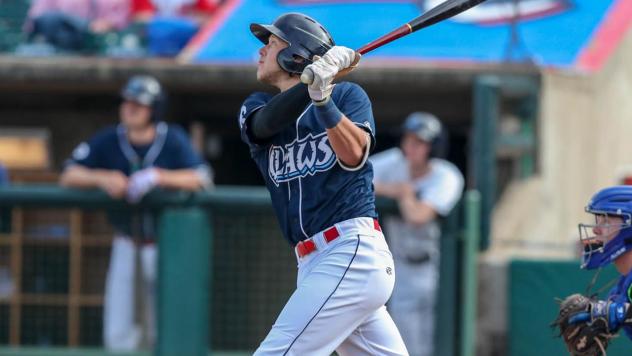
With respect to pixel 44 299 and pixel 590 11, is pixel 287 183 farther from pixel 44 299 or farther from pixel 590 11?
pixel 590 11

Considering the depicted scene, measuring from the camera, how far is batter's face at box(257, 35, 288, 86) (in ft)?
14.4

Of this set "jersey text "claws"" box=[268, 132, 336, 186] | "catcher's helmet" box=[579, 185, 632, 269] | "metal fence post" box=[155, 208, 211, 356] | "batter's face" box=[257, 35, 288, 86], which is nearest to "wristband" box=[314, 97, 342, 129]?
"jersey text "claws"" box=[268, 132, 336, 186]

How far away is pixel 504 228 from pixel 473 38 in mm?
1531

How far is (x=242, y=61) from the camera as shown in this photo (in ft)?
28.8

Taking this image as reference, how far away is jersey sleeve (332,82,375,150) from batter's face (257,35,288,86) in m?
0.20

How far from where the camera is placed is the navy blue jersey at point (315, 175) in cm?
432

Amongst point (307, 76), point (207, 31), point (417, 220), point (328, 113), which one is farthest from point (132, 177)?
point (307, 76)

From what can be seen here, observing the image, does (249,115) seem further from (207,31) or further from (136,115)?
(207,31)

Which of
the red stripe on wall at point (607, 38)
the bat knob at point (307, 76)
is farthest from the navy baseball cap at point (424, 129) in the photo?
the bat knob at point (307, 76)

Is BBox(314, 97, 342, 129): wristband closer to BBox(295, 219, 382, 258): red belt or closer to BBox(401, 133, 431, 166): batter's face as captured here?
BBox(295, 219, 382, 258): red belt

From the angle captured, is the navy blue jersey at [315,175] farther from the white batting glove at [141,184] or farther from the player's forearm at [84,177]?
the player's forearm at [84,177]

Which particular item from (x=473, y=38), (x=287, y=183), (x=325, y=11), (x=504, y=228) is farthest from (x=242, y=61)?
(x=287, y=183)

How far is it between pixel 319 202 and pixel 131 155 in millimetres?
2760

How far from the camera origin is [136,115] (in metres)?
6.95
